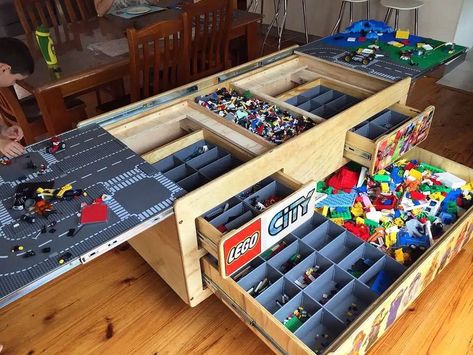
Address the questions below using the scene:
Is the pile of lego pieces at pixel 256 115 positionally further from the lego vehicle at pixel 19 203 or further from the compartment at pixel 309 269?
the lego vehicle at pixel 19 203

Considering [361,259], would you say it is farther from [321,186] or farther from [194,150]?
[194,150]

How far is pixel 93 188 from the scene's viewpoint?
113 cm

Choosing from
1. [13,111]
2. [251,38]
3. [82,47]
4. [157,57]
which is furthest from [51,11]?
[251,38]

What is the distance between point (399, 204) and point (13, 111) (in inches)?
70.7


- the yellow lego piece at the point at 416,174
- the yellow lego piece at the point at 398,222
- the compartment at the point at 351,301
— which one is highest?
the compartment at the point at 351,301

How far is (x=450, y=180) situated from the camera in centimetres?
178

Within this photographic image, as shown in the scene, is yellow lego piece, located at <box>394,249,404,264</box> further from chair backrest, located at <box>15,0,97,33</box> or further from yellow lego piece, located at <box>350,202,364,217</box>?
chair backrest, located at <box>15,0,97,33</box>

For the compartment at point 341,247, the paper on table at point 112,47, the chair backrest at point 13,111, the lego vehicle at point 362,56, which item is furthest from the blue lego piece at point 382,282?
the chair backrest at point 13,111

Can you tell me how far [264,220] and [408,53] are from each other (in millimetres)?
1327

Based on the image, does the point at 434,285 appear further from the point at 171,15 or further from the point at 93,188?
the point at 171,15

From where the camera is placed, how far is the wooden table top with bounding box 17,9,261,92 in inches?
73.9

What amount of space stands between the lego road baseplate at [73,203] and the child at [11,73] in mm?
37

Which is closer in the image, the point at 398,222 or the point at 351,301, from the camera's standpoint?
the point at 351,301

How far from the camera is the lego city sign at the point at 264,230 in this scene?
112cm
